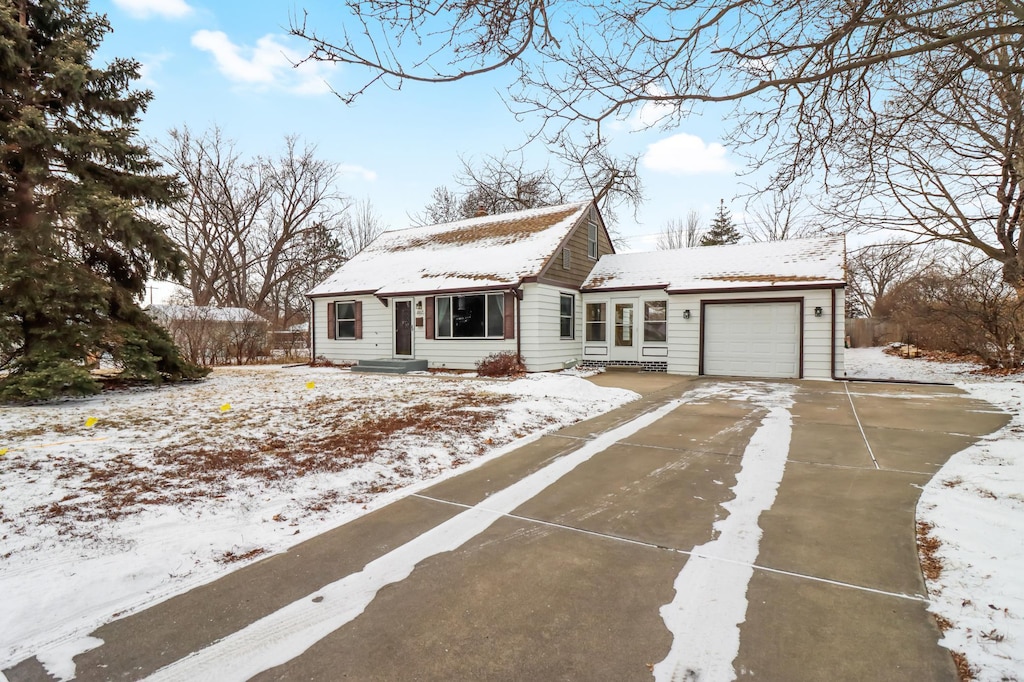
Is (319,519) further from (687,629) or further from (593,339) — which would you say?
(593,339)

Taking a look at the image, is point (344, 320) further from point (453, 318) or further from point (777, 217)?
point (777, 217)

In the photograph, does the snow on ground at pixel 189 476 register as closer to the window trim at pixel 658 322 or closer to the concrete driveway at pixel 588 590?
the concrete driveway at pixel 588 590

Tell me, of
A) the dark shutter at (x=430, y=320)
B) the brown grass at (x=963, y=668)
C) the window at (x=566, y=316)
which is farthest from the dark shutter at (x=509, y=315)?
the brown grass at (x=963, y=668)

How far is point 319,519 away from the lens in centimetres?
361

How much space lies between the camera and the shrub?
12.6m

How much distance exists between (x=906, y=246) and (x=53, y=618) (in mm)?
16067

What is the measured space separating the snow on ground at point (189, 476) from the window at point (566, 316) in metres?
5.40

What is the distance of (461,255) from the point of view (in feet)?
51.6

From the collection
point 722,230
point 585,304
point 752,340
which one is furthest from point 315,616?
point 722,230

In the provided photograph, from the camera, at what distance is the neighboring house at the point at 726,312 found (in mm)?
11578

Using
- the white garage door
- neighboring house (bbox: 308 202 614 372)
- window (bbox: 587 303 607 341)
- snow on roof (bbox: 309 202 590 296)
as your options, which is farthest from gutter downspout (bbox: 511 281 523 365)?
the white garage door

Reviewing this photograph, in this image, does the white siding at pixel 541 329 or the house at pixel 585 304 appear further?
the white siding at pixel 541 329

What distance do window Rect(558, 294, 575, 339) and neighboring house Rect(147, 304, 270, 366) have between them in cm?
1161

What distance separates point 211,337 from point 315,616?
57.5 ft
